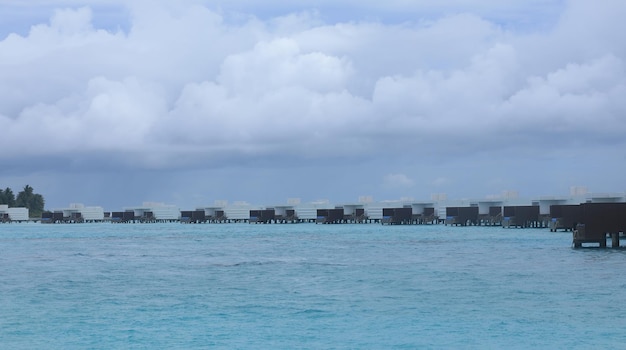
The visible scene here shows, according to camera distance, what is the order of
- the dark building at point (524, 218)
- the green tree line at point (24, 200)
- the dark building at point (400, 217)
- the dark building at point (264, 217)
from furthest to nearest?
the green tree line at point (24, 200)
the dark building at point (264, 217)
the dark building at point (400, 217)
the dark building at point (524, 218)

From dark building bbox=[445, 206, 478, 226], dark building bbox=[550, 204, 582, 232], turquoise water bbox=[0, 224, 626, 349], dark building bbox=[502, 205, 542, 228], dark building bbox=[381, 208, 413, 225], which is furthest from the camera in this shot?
dark building bbox=[381, 208, 413, 225]

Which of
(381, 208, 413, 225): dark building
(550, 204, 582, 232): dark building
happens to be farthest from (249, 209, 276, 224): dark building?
(550, 204, 582, 232): dark building

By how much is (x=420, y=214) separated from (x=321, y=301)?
279ft

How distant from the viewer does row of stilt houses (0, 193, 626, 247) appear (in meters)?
46.5

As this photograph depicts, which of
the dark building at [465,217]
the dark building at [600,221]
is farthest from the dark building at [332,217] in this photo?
the dark building at [600,221]

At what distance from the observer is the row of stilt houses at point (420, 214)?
153 feet

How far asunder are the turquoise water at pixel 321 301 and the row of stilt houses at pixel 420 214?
204 centimetres

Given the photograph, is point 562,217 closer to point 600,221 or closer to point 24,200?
point 600,221

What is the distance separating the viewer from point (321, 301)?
27609 mm

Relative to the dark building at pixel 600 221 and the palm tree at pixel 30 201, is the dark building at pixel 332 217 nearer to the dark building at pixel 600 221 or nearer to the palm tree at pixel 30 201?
the dark building at pixel 600 221

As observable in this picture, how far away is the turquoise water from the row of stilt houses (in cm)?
204

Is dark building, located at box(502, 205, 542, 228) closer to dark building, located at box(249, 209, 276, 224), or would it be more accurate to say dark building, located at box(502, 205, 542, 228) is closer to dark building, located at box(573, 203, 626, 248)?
dark building, located at box(573, 203, 626, 248)

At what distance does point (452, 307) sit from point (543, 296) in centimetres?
361

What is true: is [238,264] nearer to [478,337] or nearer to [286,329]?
[286,329]
